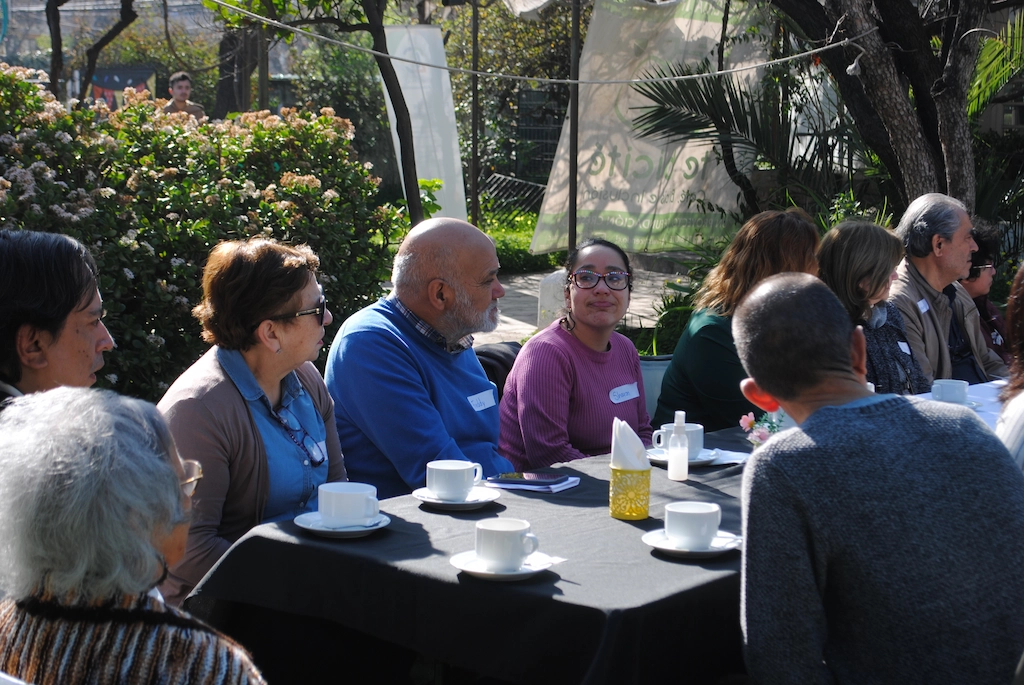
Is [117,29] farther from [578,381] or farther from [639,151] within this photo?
[578,381]

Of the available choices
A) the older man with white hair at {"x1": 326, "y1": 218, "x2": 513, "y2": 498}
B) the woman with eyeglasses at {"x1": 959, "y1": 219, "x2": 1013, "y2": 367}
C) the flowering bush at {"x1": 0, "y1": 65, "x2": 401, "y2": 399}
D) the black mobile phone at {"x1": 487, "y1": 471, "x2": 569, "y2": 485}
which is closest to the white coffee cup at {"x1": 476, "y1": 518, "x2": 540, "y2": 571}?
the black mobile phone at {"x1": 487, "y1": 471, "x2": 569, "y2": 485}

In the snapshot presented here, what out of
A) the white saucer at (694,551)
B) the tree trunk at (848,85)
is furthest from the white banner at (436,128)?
the white saucer at (694,551)

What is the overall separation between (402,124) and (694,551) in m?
5.59

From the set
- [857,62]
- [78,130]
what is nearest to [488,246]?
[78,130]

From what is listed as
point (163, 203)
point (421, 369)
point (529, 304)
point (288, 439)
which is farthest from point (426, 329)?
point (529, 304)

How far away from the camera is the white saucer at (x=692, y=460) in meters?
3.10

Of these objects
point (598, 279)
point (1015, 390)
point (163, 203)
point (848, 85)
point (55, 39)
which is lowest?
point (1015, 390)

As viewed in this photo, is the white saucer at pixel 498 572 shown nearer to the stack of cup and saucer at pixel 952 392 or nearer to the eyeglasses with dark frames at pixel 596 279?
the eyeglasses with dark frames at pixel 596 279

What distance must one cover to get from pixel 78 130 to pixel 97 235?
749 millimetres

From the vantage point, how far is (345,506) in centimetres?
236

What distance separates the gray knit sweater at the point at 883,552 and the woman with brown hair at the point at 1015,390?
0.55m

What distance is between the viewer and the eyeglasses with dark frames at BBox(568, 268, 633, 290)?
12.6 feet

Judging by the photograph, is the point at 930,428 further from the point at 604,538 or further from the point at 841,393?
the point at 604,538

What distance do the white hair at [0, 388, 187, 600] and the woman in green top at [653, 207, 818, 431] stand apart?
2744 millimetres
